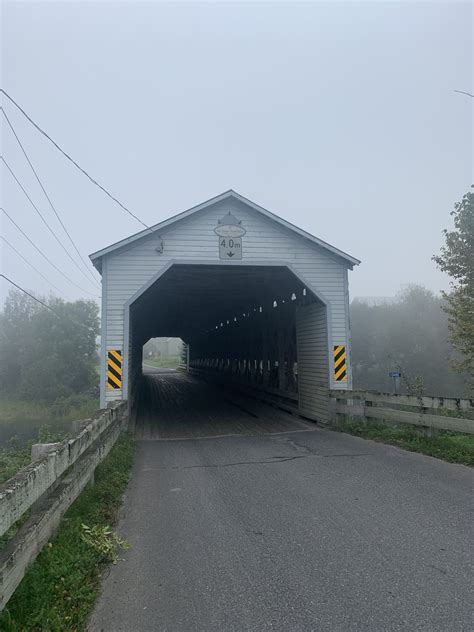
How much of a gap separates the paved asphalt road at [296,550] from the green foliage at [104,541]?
130 mm

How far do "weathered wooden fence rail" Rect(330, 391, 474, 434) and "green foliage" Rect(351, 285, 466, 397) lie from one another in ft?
107

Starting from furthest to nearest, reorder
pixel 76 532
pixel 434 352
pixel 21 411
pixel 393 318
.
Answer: pixel 393 318, pixel 434 352, pixel 21 411, pixel 76 532

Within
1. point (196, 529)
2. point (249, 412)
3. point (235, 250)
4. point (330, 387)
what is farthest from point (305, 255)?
point (196, 529)

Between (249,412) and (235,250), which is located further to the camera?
(249,412)

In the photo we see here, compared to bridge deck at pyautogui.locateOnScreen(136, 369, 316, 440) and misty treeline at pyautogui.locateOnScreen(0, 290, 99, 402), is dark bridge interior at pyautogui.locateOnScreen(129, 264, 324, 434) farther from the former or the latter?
misty treeline at pyautogui.locateOnScreen(0, 290, 99, 402)

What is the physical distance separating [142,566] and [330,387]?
8.05m

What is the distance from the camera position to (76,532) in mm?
4043

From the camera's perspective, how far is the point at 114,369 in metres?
10.5

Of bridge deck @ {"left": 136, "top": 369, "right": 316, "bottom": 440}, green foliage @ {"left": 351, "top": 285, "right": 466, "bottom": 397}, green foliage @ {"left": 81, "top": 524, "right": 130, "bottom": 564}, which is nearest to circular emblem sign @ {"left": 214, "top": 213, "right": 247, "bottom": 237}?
bridge deck @ {"left": 136, "top": 369, "right": 316, "bottom": 440}

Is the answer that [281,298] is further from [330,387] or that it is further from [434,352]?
[434,352]

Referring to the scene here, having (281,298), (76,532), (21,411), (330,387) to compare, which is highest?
(281,298)

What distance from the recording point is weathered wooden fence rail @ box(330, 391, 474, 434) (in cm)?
702

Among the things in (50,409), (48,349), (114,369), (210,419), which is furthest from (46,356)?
(114,369)

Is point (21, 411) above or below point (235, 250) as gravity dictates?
below
